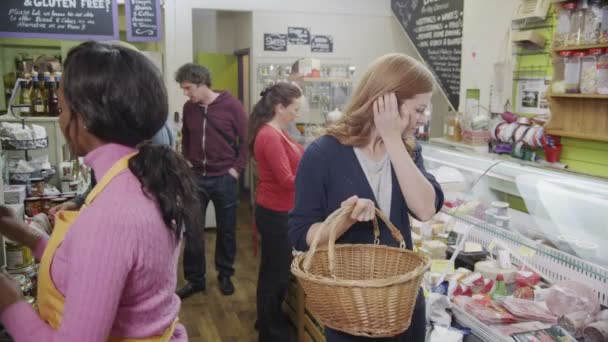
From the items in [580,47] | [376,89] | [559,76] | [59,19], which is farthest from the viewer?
[59,19]

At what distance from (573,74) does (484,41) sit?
1.51 m

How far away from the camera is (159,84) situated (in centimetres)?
118

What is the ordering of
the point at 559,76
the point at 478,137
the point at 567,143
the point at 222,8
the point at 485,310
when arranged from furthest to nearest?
the point at 222,8 < the point at 478,137 < the point at 567,143 < the point at 559,76 < the point at 485,310

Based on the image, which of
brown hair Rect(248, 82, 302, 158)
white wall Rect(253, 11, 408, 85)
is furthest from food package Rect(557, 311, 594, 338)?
white wall Rect(253, 11, 408, 85)

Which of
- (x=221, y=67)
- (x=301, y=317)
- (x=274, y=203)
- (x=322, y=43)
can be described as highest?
(x=322, y=43)

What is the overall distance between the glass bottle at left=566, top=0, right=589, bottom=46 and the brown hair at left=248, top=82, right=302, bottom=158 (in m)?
2.13

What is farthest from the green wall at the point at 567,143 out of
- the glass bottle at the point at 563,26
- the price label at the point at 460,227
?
the price label at the point at 460,227

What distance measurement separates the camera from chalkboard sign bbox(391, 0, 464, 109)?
6133 mm

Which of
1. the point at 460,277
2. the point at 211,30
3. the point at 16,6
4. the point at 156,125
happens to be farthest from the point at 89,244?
the point at 211,30

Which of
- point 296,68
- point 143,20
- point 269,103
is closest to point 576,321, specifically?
point 269,103

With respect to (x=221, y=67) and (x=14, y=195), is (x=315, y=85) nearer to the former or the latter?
(x=221, y=67)

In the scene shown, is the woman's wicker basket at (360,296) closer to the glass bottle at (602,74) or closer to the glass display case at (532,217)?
the glass display case at (532,217)

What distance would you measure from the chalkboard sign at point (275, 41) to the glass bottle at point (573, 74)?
365 centimetres

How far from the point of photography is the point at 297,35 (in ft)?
22.6
